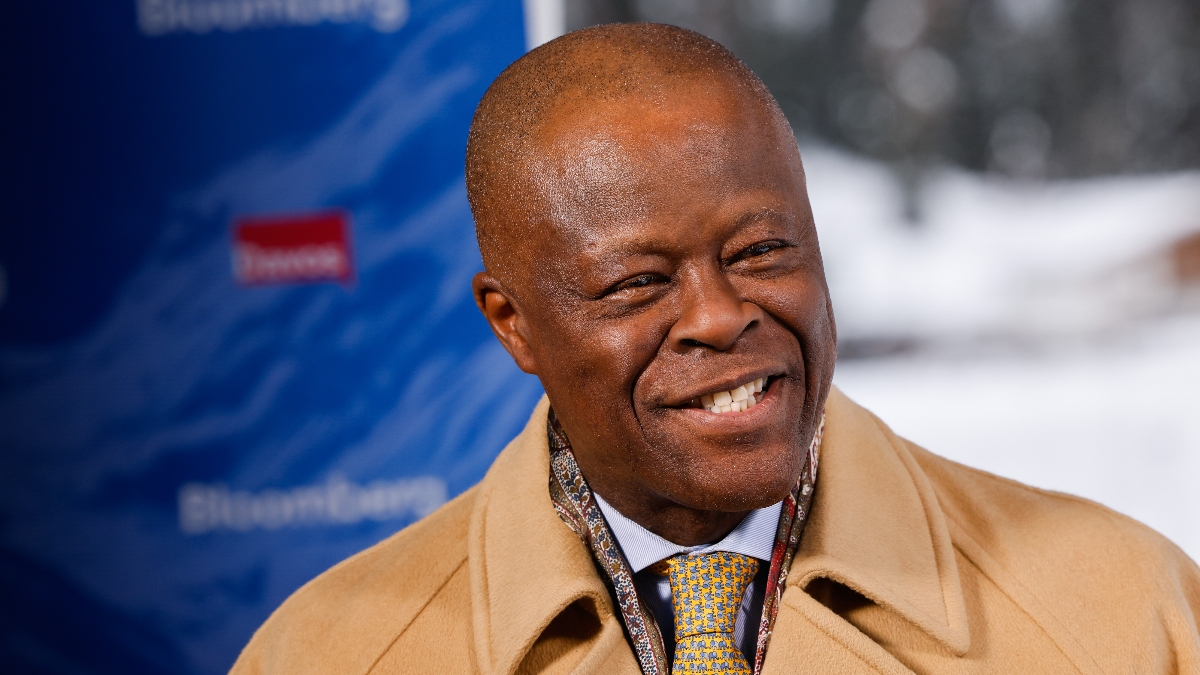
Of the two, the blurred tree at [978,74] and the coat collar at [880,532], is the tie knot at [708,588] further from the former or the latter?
the blurred tree at [978,74]

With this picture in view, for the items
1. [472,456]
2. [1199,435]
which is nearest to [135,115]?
[472,456]

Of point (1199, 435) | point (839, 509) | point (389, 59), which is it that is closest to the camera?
point (839, 509)

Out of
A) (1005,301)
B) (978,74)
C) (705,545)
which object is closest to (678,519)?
(705,545)

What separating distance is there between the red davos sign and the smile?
139cm

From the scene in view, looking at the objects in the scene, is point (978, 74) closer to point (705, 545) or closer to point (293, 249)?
point (293, 249)

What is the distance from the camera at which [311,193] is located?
2.32 meters

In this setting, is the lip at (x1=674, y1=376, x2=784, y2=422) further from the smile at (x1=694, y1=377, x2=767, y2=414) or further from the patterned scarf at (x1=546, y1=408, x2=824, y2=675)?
the patterned scarf at (x1=546, y1=408, x2=824, y2=675)

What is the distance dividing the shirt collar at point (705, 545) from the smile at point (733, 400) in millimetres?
185

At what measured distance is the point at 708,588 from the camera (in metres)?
1.19

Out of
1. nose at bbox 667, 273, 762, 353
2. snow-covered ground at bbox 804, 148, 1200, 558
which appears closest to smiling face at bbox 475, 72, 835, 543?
nose at bbox 667, 273, 762, 353

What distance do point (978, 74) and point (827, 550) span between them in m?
1.98

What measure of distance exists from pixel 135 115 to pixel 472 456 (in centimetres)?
104

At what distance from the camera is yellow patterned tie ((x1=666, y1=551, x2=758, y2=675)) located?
3.76 ft

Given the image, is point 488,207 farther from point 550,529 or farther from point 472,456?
point 472,456
